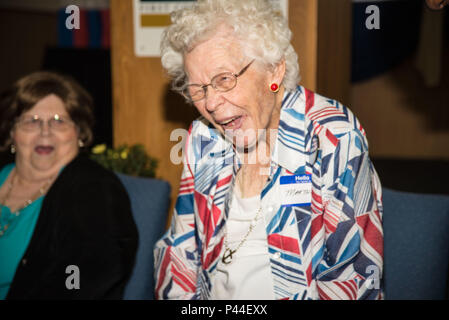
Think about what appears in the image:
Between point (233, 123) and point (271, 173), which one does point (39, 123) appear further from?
point (271, 173)

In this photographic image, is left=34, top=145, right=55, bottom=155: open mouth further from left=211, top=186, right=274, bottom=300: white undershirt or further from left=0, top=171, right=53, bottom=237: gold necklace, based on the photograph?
left=211, top=186, right=274, bottom=300: white undershirt

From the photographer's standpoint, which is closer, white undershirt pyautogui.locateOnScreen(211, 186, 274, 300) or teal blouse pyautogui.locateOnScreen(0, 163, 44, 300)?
white undershirt pyautogui.locateOnScreen(211, 186, 274, 300)

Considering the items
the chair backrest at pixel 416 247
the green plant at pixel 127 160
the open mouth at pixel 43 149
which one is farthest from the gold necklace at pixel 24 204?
the chair backrest at pixel 416 247

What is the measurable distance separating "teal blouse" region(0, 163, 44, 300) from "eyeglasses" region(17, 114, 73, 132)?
321mm

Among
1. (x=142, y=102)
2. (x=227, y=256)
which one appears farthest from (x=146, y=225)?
(x=142, y=102)

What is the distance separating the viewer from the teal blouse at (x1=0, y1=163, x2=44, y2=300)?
5.93 ft

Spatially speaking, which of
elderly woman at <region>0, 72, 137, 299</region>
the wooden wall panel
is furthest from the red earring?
the wooden wall panel

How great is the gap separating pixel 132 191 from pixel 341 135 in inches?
37.6

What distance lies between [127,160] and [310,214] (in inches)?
45.6

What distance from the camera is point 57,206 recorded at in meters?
1.80

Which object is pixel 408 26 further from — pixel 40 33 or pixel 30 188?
pixel 30 188

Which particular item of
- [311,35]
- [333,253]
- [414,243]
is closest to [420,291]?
[414,243]

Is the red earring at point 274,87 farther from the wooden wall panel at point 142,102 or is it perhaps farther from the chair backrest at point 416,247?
the wooden wall panel at point 142,102

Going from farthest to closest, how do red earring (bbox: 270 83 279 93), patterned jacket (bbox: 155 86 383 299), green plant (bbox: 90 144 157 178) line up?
green plant (bbox: 90 144 157 178) → red earring (bbox: 270 83 279 93) → patterned jacket (bbox: 155 86 383 299)
